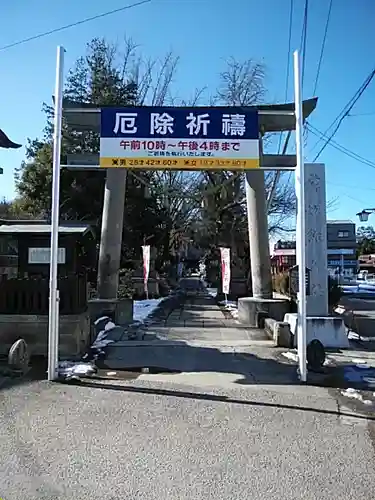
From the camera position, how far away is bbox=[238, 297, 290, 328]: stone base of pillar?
13.0m

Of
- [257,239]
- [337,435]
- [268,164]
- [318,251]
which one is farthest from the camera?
[257,239]

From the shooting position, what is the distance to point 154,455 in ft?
14.4

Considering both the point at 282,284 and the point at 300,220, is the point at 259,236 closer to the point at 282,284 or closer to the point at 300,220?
the point at 282,284

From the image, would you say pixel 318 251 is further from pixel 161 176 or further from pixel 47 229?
pixel 161 176

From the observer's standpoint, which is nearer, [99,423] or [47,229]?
[99,423]

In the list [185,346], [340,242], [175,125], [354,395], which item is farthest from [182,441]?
[340,242]

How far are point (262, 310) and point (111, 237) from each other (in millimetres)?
4541

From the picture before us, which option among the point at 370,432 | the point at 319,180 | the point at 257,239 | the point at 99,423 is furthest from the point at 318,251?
the point at 99,423

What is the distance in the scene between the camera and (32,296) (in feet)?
28.7

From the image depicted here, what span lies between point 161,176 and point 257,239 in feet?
52.0

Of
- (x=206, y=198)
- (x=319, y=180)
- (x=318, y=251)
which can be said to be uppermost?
(x=206, y=198)

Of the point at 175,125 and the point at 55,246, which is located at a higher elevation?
the point at 175,125

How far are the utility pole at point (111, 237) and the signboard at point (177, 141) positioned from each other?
6.20 m

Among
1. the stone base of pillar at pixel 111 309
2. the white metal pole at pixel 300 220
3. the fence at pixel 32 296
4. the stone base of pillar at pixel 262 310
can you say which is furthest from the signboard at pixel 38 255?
the stone base of pillar at pixel 262 310
